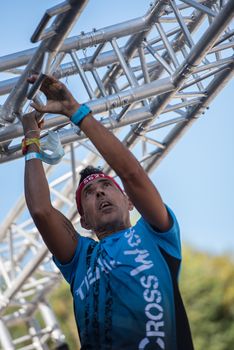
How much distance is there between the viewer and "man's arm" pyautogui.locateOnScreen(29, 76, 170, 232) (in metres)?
2.98

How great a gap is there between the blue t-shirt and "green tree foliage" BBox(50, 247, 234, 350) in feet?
49.1

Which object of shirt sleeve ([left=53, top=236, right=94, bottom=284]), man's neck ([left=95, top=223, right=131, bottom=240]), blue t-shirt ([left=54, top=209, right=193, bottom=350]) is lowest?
blue t-shirt ([left=54, top=209, right=193, bottom=350])

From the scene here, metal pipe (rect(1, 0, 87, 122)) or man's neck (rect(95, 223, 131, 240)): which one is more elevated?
metal pipe (rect(1, 0, 87, 122))

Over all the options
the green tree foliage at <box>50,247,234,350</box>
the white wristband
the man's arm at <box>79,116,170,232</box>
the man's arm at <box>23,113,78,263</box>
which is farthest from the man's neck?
the green tree foliage at <box>50,247,234,350</box>

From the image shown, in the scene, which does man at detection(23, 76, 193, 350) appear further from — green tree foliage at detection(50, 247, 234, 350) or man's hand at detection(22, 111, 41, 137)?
green tree foliage at detection(50, 247, 234, 350)

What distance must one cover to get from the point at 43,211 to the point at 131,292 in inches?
16.8

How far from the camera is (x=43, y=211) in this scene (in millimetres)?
3168

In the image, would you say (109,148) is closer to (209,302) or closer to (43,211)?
(43,211)

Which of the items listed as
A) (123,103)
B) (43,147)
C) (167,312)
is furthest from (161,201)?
(123,103)

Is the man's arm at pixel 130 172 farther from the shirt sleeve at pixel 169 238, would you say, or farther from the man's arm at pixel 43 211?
the man's arm at pixel 43 211

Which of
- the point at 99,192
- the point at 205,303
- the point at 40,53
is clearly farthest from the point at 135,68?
the point at 205,303

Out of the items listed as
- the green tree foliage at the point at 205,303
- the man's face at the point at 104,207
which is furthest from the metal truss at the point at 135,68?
the green tree foliage at the point at 205,303

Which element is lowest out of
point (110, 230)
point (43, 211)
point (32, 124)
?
point (110, 230)

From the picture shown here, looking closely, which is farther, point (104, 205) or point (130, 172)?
point (104, 205)
